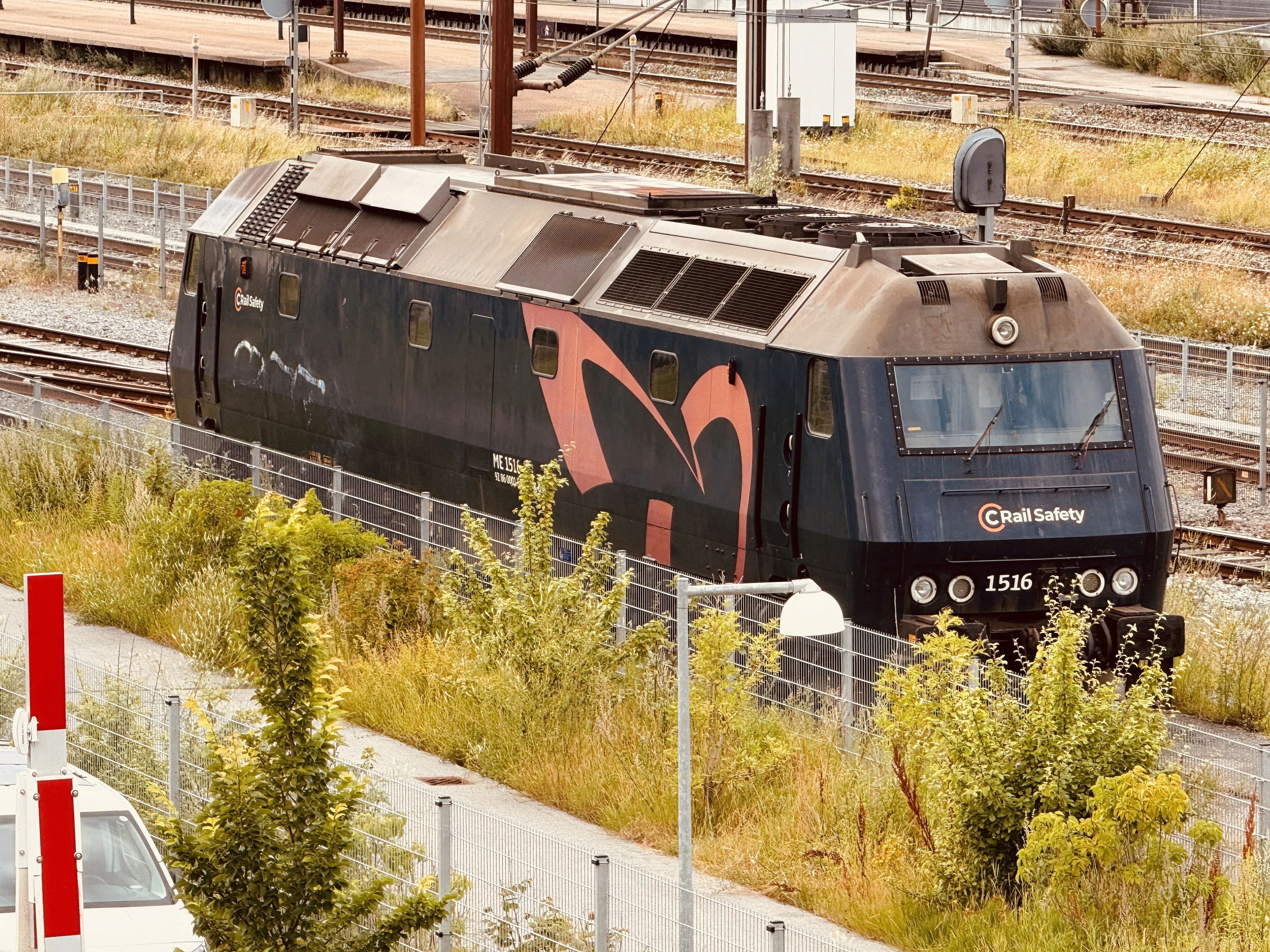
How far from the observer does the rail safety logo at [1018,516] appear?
13766mm

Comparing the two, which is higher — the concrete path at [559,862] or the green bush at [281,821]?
the green bush at [281,821]

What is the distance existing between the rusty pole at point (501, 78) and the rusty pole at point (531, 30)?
81.3ft

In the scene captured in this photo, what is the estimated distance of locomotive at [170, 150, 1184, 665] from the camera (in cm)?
1375

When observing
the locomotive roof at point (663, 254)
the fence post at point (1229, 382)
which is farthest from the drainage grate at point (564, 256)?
the fence post at point (1229, 382)

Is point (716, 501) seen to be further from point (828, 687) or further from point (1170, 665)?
point (1170, 665)

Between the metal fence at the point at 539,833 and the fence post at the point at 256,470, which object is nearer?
the metal fence at the point at 539,833

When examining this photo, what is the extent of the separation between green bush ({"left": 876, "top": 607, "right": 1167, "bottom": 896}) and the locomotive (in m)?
1.73

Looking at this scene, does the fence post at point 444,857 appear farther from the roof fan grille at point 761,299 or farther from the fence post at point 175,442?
the fence post at point 175,442

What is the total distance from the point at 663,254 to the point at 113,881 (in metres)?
7.42

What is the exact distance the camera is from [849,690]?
12.9m

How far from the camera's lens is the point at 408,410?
60.0 ft

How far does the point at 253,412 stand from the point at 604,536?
5988 millimetres

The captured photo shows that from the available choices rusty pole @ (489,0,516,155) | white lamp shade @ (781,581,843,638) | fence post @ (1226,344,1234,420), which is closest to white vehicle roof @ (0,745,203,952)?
white lamp shade @ (781,581,843,638)

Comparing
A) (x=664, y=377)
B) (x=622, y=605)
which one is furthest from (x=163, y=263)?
(x=622, y=605)
